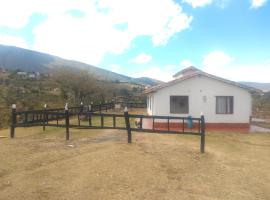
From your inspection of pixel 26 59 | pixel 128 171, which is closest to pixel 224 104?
pixel 128 171

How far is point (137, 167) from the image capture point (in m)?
8.78

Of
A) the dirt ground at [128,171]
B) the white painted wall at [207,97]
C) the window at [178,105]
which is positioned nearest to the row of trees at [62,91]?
the window at [178,105]

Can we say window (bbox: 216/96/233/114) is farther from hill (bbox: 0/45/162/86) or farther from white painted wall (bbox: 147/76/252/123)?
hill (bbox: 0/45/162/86)

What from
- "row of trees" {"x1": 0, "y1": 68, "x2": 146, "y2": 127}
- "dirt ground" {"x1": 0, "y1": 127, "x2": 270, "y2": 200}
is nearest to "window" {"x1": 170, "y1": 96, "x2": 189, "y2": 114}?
"dirt ground" {"x1": 0, "y1": 127, "x2": 270, "y2": 200}

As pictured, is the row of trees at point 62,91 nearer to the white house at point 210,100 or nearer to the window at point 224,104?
the white house at point 210,100

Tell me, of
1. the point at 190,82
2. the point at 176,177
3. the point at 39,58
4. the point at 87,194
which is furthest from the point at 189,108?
the point at 39,58

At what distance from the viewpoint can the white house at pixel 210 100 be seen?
19.8m

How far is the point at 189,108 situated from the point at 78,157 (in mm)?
11665

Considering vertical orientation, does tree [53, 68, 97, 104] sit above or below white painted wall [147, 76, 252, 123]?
above

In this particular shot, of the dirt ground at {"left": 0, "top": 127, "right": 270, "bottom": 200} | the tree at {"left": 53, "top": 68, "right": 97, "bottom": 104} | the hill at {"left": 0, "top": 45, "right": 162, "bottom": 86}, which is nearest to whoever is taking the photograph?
the dirt ground at {"left": 0, "top": 127, "right": 270, "bottom": 200}

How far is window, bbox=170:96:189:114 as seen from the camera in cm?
2000

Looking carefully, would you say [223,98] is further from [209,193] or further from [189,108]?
[209,193]

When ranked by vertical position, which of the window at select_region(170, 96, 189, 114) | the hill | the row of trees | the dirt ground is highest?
the hill

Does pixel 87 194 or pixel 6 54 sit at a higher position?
pixel 6 54
